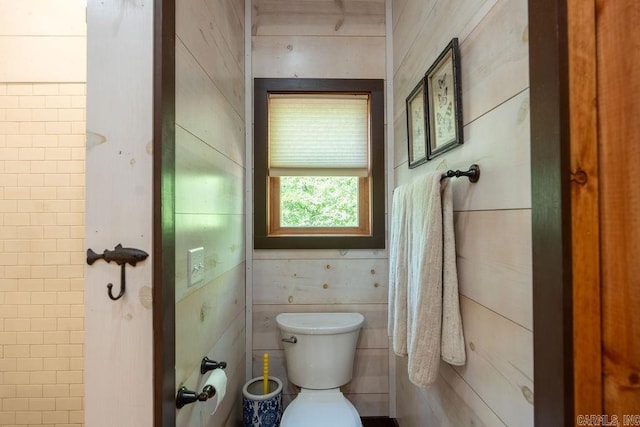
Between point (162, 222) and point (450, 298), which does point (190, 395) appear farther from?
point (450, 298)

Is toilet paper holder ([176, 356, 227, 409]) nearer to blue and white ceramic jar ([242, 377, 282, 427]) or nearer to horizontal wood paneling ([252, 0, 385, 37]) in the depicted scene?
blue and white ceramic jar ([242, 377, 282, 427])

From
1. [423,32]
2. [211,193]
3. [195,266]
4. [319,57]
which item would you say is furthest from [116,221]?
[319,57]

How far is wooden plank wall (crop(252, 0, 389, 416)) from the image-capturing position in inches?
58.7

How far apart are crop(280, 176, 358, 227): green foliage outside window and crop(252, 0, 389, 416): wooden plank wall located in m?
0.19

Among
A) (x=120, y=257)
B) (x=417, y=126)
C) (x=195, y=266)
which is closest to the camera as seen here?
(x=120, y=257)

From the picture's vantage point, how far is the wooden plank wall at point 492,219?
21.4 inches

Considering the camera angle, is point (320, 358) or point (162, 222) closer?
point (162, 222)

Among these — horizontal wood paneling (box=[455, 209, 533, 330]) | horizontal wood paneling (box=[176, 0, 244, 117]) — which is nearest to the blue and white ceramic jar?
horizontal wood paneling (box=[455, 209, 533, 330])

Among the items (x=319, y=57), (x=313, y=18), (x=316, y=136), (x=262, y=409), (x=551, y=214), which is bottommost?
(x=262, y=409)

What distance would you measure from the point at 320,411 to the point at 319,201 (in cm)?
103

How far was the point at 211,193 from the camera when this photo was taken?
98 centimetres

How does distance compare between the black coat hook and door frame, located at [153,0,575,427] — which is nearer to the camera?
door frame, located at [153,0,575,427]

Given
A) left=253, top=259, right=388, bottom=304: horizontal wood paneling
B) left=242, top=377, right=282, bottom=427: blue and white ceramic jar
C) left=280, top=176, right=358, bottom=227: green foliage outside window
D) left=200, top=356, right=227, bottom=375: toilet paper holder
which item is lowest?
left=242, top=377, right=282, bottom=427: blue and white ceramic jar

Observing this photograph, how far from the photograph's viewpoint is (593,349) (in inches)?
16.0
